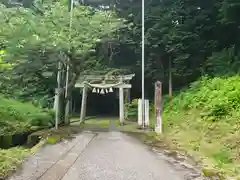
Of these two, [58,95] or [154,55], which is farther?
[154,55]

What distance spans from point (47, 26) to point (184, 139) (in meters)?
8.01

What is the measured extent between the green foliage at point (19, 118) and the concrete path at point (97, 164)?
359cm

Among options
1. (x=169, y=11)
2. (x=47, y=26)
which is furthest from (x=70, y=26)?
(x=169, y=11)

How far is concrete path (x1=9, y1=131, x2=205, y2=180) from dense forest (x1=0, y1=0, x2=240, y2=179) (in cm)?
149

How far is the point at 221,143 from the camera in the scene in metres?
9.72

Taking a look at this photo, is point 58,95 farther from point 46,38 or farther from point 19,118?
point 46,38

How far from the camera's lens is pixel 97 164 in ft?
26.0

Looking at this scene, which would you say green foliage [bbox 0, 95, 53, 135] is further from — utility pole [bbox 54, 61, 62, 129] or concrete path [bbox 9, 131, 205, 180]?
concrete path [bbox 9, 131, 205, 180]

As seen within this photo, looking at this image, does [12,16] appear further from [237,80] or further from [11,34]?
[237,80]

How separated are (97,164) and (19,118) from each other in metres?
7.98

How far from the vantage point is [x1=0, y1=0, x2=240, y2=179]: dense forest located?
465 inches

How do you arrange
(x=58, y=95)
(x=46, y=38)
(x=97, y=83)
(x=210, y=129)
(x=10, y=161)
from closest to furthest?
(x=10, y=161), (x=210, y=129), (x=46, y=38), (x=58, y=95), (x=97, y=83)

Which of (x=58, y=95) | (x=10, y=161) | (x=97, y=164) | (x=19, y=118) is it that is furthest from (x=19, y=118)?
(x=97, y=164)

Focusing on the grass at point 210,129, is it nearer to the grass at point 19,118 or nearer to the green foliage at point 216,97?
the green foliage at point 216,97
